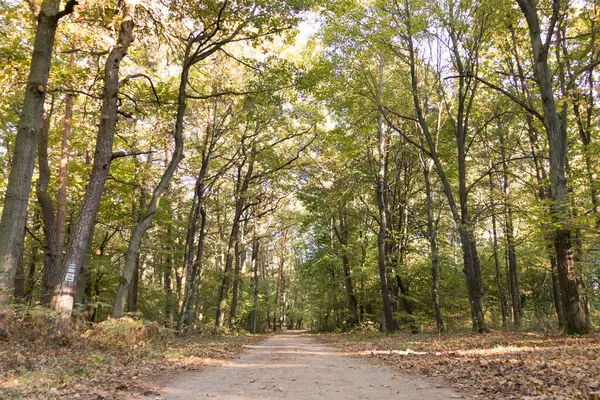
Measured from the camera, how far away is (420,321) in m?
20.2

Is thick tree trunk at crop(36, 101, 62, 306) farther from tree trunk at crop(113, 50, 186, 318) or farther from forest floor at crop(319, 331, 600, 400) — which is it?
forest floor at crop(319, 331, 600, 400)

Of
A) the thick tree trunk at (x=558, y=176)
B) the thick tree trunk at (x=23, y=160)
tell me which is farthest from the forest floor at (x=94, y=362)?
the thick tree trunk at (x=558, y=176)

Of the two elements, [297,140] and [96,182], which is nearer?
[96,182]

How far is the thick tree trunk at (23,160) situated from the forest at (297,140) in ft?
0.14

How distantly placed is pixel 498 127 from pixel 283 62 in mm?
12124

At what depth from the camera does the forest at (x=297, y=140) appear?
33.3ft

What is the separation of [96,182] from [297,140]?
13.1 m

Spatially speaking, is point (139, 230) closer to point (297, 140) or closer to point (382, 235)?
point (382, 235)

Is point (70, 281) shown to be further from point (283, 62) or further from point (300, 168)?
point (300, 168)

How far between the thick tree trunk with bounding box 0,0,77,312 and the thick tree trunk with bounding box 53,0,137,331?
1.08 metres

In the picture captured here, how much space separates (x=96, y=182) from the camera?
971 cm

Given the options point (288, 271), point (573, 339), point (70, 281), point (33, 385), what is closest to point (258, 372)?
point (33, 385)

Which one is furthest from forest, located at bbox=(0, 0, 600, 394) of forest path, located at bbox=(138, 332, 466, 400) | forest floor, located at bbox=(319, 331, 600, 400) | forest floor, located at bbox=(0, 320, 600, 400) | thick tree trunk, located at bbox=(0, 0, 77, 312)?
forest path, located at bbox=(138, 332, 466, 400)

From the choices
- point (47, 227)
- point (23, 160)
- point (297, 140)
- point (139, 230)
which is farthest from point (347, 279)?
point (23, 160)
